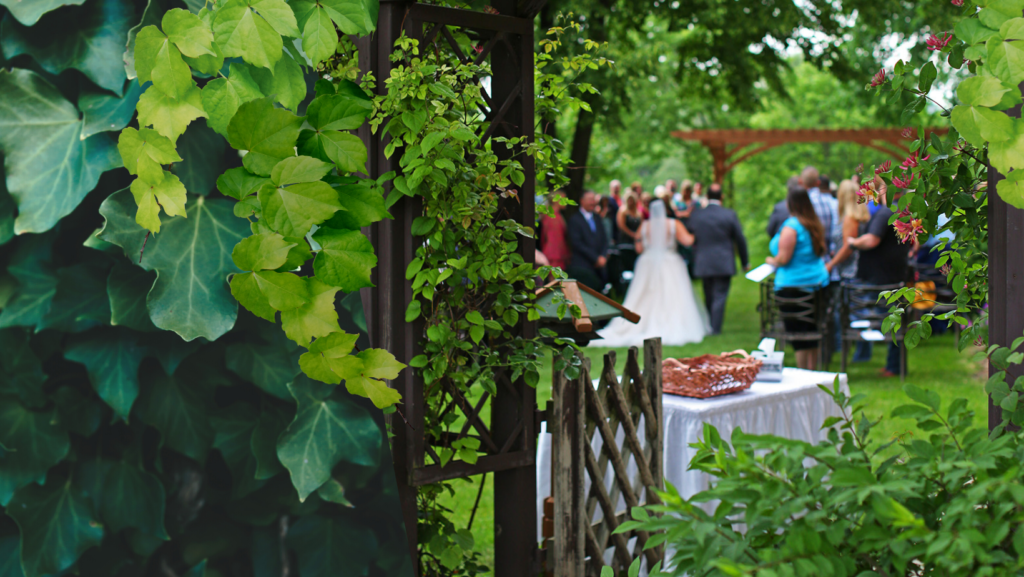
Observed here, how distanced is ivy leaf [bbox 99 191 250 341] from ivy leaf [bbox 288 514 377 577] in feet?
0.69

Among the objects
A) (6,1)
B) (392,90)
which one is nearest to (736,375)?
(392,90)

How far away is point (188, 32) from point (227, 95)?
71 mm

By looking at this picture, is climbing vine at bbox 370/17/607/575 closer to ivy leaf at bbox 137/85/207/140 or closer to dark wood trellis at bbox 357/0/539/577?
dark wood trellis at bbox 357/0/539/577

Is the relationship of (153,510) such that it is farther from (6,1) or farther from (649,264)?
(649,264)

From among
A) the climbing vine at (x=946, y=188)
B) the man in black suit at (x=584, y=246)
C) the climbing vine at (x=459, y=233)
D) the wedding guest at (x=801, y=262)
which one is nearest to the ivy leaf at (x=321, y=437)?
the climbing vine at (x=946, y=188)

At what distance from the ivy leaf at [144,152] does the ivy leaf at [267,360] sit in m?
0.18

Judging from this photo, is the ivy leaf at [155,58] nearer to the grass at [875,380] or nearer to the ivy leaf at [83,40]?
the ivy leaf at [83,40]

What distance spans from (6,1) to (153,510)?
48cm

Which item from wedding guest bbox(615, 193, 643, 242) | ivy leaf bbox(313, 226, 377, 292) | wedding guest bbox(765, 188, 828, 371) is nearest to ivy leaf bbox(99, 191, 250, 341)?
ivy leaf bbox(313, 226, 377, 292)

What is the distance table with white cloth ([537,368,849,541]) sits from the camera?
12.6 feet

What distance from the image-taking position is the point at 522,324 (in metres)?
3.04

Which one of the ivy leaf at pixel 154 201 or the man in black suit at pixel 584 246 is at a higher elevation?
the man in black suit at pixel 584 246

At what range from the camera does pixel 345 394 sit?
0.94 metres

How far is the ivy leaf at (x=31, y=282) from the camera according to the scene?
2.59 ft
